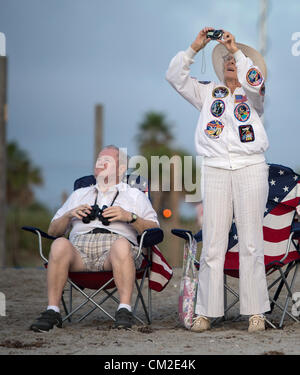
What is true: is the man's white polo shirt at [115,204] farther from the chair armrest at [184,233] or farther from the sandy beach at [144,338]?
the sandy beach at [144,338]

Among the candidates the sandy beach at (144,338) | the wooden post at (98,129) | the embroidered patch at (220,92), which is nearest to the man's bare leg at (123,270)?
the sandy beach at (144,338)

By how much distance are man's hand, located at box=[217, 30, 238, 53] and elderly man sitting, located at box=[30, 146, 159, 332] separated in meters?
1.03

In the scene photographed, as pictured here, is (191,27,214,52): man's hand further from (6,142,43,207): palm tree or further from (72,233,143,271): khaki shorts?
(6,142,43,207): palm tree

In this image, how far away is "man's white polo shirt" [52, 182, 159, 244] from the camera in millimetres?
4203

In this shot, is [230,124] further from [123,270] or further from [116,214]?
[123,270]

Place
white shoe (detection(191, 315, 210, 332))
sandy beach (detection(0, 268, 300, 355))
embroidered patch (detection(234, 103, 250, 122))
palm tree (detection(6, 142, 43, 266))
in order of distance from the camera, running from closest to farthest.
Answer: sandy beach (detection(0, 268, 300, 355))
embroidered patch (detection(234, 103, 250, 122))
white shoe (detection(191, 315, 210, 332))
palm tree (detection(6, 142, 43, 266))

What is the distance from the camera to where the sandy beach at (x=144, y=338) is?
Result: 3.22 m

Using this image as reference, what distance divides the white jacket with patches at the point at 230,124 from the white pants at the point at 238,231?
70 mm

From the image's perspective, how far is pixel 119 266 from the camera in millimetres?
3922

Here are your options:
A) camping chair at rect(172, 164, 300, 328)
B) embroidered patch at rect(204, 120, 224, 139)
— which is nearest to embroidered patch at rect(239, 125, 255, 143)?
embroidered patch at rect(204, 120, 224, 139)
